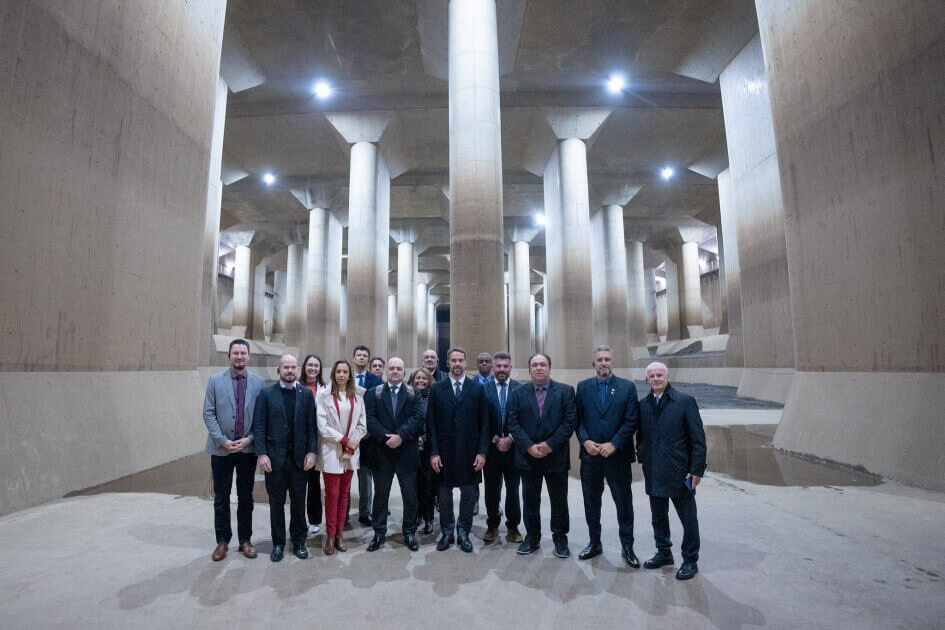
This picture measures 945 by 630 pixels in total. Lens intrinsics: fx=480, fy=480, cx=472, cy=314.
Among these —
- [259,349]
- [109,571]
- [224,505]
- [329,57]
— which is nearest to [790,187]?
[224,505]

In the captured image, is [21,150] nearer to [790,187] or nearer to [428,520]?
[428,520]

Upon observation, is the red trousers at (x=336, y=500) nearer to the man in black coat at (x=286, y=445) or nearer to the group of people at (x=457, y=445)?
the group of people at (x=457, y=445)

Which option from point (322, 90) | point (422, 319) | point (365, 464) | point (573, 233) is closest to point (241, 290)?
point (422, 319)

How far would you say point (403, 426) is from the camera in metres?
3.99

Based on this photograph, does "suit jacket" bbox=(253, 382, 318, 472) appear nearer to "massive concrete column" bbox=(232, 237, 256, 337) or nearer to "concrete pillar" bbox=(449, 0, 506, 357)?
"concrete pillar" bbox=(449, 0, 506, 357)

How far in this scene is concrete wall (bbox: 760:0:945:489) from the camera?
5461 millimetres

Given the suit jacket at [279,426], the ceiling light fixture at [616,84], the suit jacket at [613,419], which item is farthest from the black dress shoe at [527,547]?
the ceiling light fixture at [616,84]

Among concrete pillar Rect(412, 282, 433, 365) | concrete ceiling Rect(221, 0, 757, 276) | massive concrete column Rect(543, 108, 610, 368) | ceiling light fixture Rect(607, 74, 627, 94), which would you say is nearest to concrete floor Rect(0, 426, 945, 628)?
concrete ceiling Rect(221, 0, 757, 276)

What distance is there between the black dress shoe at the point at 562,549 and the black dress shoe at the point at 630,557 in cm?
40

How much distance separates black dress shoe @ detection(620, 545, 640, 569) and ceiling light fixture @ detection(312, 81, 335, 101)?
18.2 m

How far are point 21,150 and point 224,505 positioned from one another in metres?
4.43

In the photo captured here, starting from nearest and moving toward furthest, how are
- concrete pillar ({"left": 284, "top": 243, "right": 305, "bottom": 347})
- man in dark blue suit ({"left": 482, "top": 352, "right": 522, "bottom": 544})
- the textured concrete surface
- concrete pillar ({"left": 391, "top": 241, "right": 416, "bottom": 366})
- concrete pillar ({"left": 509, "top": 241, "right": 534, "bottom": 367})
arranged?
the textured concrete surface
man in dark blue suit ({"left": 482, "top": 352, "right": 522, "bottom": 544})
concrete pillar ({"left": 509, "top": 241, "right": 534, "bottom": 367})
concrete pillar ({"left": 284, "top": 243, "right": 305, "bottom": 347})
concrete pillar ({"left": 391, "top": 241, "right": 416, "bottom": 366})

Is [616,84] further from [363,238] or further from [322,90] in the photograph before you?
[363,238]

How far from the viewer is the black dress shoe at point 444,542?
3.75m
